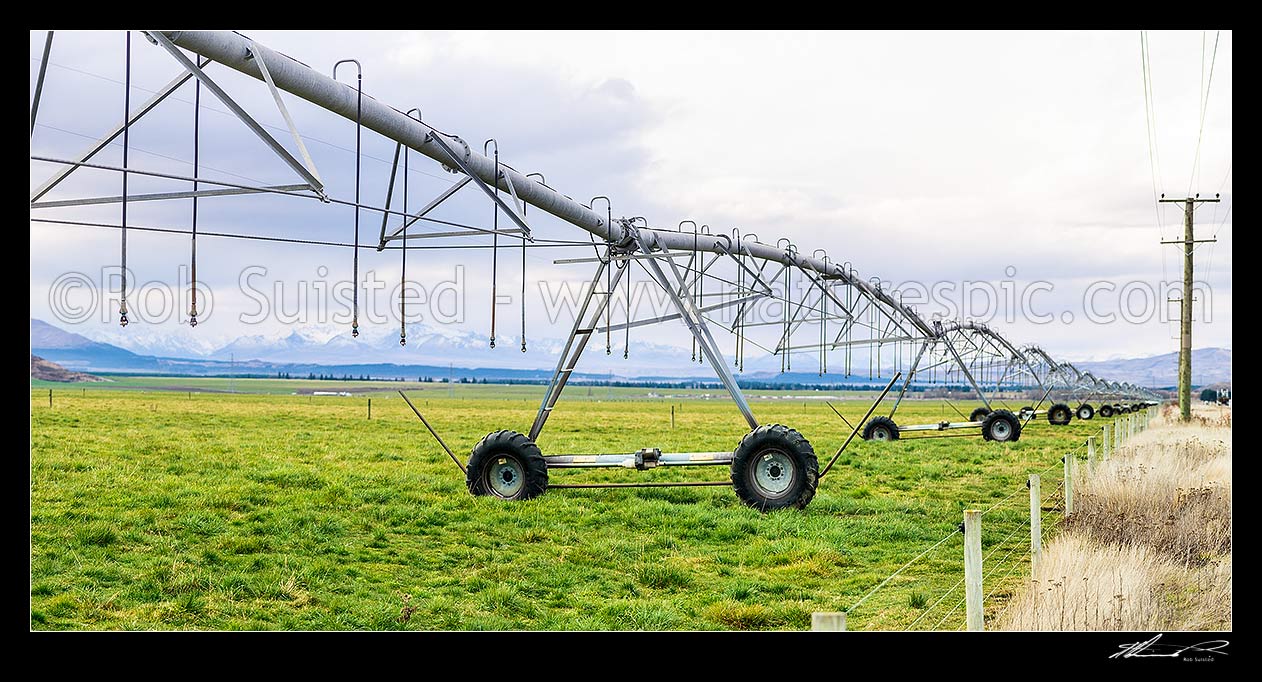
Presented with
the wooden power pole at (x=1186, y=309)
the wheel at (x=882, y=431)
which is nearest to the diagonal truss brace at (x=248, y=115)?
the wheel at (x=882, y=431)

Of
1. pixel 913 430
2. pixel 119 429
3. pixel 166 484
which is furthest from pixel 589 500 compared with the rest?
pixel 119 429

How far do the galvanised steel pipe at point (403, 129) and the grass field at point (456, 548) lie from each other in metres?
3.99

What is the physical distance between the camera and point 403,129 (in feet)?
34.6

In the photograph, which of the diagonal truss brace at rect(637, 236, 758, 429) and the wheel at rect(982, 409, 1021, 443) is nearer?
the diagonal truss brace at rect(637, 236, 758, 429)

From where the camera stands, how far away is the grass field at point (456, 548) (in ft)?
28.1

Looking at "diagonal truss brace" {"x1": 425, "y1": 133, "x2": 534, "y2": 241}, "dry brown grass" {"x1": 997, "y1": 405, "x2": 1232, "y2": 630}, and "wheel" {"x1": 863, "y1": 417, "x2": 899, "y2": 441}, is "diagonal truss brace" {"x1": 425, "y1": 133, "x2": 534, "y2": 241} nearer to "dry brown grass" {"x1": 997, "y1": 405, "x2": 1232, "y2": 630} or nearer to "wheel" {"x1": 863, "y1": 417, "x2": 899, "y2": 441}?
"dry brown grass" {"x1": 997, "y1": 405, "x2": 1232, "y2": 630}

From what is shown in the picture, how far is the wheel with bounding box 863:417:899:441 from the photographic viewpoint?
91.9 feet

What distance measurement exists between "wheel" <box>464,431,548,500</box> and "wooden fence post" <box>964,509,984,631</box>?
26.5 ft

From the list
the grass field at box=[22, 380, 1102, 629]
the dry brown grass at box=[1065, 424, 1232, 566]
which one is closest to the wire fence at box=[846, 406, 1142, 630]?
the grass field at box=[22, 380, 1102, 629]

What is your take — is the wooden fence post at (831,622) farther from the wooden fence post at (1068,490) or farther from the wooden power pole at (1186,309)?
the wooden power pole at (1186,309)

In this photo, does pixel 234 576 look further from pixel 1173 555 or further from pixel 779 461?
pixel 1173 555

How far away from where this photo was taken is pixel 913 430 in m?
28.8

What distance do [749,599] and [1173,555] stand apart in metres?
4.81
